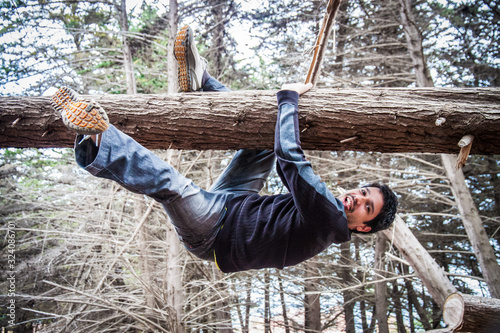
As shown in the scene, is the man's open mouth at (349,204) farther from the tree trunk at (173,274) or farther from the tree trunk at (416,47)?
the tree trunk at (416,47)

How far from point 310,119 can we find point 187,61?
1.09 metres

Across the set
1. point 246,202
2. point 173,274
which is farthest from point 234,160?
point 173,274

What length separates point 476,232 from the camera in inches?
202

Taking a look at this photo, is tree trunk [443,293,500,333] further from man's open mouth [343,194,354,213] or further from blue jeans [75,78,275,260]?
blue jeans [75,78,275,260]

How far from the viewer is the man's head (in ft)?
6.97

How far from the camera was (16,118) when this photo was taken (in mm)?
2439

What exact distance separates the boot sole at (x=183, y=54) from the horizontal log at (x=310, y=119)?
176mm

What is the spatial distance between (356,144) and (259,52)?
5.64 metres

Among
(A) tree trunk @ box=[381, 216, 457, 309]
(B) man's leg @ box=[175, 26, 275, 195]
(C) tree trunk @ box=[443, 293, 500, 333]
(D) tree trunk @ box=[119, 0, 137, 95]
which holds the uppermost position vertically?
(D) tree trunk @ box=[119, 0, 137, 95]

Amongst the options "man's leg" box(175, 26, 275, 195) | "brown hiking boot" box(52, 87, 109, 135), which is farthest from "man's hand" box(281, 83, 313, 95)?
"brown hiking boot" box(52, 87, 109, 135)

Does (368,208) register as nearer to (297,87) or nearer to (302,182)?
(302,182)

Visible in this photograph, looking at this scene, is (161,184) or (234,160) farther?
(234,160)

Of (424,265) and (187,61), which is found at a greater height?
(187,61)

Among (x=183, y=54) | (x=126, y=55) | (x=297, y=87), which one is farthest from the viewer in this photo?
(x=126, y=55)
